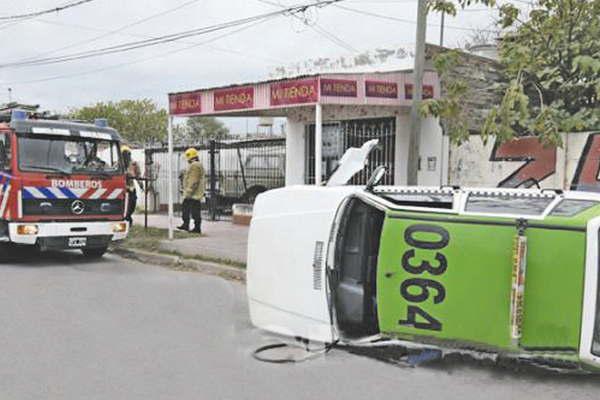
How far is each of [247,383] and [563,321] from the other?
7.71 ft

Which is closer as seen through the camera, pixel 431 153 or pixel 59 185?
pixel 59 185

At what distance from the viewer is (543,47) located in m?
9.41

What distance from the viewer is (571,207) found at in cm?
476

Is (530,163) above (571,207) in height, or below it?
above

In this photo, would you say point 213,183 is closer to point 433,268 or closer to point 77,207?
point 77,207

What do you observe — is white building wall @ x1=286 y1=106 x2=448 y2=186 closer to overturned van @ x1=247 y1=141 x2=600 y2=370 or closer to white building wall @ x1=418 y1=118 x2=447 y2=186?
white building wall @ x1=418 y1=118 x2=447 y2=186

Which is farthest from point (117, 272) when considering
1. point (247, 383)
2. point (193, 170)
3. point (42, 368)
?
point (247, 383)

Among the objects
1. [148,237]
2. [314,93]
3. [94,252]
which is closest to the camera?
[314,93]

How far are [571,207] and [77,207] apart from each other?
7861 millimetres

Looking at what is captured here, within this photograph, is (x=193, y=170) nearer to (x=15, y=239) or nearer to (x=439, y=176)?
(x=15, y=239)

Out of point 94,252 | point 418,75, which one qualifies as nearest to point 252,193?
point 94,252

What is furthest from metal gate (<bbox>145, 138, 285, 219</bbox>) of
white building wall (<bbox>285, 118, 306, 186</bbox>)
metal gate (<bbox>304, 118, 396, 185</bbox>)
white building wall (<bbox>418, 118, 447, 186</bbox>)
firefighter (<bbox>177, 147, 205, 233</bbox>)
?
white building wall (<bbox>418, 118, 447, 186</bbox>)

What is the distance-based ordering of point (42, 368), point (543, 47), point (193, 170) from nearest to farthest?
point (42, 368) < point (543, 47) < point (193, 170)

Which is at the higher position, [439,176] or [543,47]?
[543,47]
